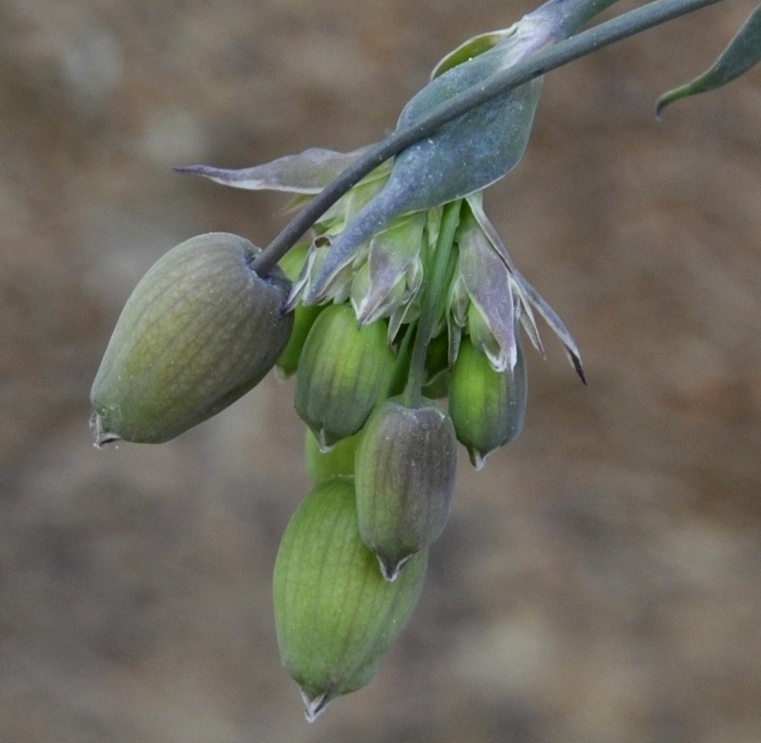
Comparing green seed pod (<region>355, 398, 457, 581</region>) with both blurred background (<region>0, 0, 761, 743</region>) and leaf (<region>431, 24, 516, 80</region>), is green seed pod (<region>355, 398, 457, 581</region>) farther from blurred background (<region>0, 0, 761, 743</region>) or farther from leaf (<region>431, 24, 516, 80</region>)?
blurred background (<region>0, 0, 761, 743</region>)

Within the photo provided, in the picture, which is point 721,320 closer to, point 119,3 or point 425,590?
point 425,590

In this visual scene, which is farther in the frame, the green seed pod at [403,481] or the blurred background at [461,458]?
the blurred background at [461,458]

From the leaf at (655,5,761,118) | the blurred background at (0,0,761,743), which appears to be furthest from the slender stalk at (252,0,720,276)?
the blurred background at (0,0,761,743)

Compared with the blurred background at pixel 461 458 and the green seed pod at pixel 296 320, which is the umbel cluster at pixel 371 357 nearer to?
the green seed pod at pixel 296 320

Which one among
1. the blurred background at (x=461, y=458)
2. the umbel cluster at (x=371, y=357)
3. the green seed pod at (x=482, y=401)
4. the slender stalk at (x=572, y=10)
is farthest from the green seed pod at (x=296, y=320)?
the blurred background at (x=461, y=458)

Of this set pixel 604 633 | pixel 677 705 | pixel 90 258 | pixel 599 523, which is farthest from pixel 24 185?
pixel 677 705

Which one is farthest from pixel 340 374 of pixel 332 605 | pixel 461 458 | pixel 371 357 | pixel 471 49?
pixel 461 458

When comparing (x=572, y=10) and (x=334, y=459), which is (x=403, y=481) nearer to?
(x=334, y=459)
